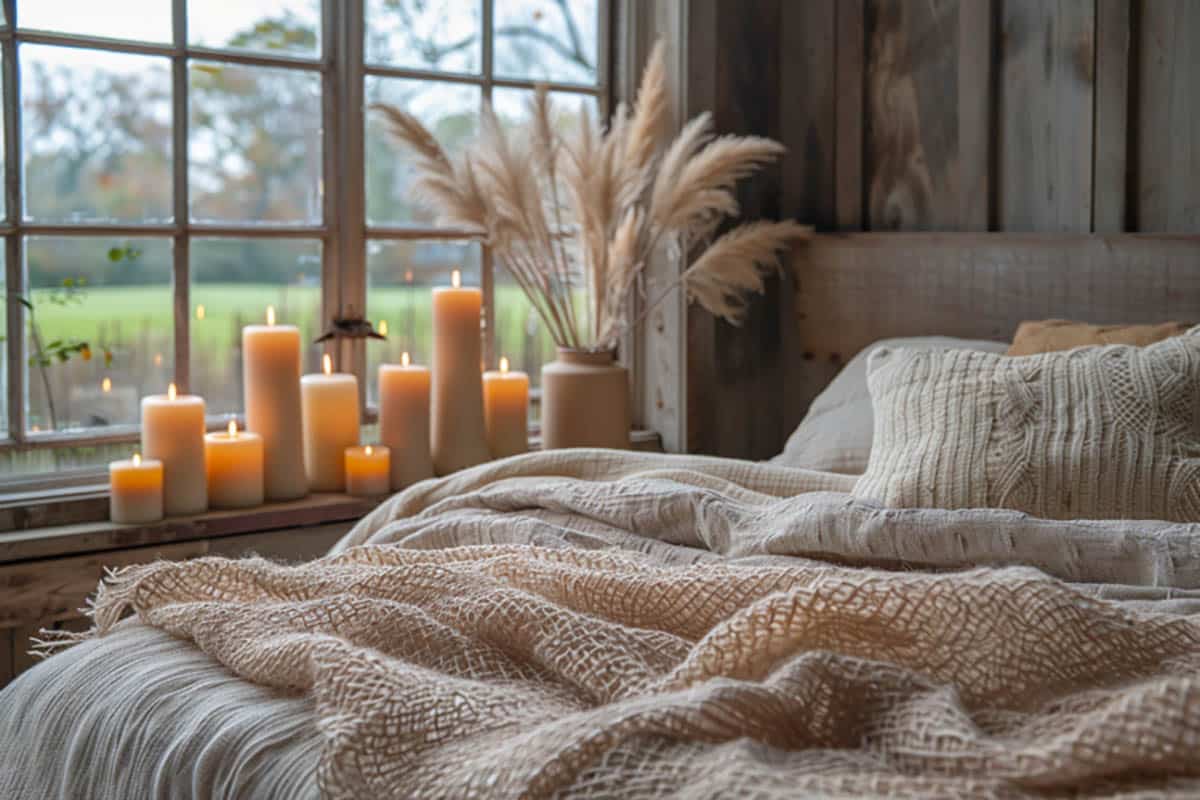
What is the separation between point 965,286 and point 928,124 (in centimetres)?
43

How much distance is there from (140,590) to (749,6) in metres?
2.32

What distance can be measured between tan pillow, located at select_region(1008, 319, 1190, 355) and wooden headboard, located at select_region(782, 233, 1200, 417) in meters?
0.31

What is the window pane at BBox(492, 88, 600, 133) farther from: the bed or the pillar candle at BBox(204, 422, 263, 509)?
the bed

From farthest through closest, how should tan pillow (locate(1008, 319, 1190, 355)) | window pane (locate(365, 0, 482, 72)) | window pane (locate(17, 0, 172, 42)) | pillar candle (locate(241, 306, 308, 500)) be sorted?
window pane (locate(365, 0, 482, 72)) → pillar candle (locate(241, 306, 308, 500)) → window pane (locate(17, 0, 172, 42)) → tan pillow (locate(1008, 319, 1190, 355))

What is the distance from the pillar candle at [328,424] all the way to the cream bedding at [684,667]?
1.12 metres

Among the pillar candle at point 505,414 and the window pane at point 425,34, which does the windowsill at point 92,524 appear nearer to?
the pillar candle at point 505,414

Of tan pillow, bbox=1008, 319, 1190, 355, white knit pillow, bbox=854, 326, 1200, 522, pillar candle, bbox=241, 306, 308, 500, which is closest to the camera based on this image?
white knit pillow, bbox=854, 326, 1200, 522

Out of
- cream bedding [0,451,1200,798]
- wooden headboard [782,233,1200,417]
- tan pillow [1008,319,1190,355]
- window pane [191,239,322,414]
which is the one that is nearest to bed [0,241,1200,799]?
cream bedding [0,451,1200,798]

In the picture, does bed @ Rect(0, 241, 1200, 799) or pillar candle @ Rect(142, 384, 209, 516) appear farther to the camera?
pillar candle @ Rect(142, 384, 209, 516)

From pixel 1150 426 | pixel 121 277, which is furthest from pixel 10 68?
pixel 1150 426

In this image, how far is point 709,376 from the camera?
3328 mm

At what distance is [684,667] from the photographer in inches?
43.0

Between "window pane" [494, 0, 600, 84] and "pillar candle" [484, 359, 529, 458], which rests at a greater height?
"window pane" [494, 0, 600, 84]

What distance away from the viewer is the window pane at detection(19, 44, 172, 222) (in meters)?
2.61
